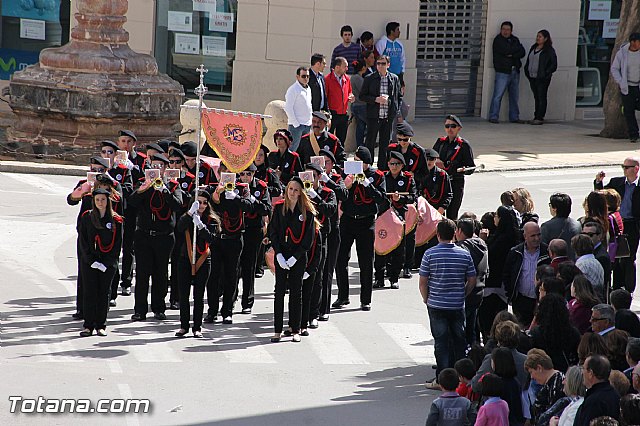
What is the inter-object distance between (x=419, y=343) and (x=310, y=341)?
1173 mm

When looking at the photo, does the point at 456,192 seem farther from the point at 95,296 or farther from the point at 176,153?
the point at 95,296

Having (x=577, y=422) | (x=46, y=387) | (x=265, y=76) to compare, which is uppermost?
(x=265, y=76)

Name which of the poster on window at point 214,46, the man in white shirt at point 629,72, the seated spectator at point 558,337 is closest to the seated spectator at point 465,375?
the seated spectator at point 558,337

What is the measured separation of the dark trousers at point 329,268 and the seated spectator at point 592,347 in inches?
214

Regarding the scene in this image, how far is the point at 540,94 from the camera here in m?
29.6

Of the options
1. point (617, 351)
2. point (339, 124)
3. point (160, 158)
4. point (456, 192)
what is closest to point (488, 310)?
point (617, 351)

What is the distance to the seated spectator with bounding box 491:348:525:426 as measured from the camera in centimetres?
991

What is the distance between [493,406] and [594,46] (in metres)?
23.5

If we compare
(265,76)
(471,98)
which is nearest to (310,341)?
(265,76)

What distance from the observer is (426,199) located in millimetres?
17469

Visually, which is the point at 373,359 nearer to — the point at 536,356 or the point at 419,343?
the point at 419,343

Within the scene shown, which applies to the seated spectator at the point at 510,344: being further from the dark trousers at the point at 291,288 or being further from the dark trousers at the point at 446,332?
the dark trousers at the point at 291,288

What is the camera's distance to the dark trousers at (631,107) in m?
27.5

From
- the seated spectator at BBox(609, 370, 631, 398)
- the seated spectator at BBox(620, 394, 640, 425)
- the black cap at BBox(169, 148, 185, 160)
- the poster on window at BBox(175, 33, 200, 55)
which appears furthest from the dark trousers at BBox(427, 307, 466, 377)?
the poster on window at BBox(175, 33, 200, 55)
